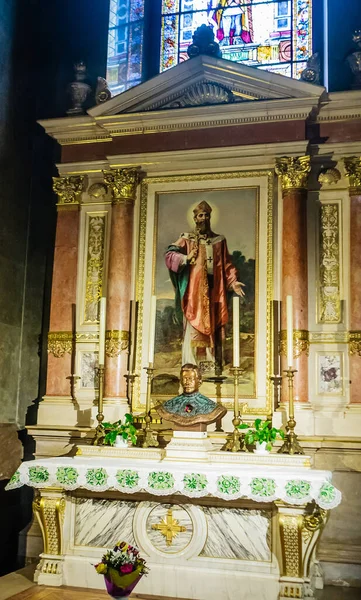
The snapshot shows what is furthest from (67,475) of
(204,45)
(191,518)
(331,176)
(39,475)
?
(204,45)

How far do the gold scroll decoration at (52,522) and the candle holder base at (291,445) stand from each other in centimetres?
213

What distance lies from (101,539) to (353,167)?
4.67 metres

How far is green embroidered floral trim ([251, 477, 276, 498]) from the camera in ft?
20.2

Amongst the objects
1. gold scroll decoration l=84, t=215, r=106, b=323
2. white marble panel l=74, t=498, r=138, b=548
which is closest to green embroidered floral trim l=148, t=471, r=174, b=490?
white marble panel l=74, t=498, r=138, b=548

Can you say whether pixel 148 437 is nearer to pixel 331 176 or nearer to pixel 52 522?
pixel 52 522

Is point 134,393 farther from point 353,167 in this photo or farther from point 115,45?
point 115,45

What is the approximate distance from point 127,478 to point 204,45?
506 centimetres

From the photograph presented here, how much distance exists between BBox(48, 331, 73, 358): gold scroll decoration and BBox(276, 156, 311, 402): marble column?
2484 mm

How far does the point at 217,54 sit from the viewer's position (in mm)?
8680

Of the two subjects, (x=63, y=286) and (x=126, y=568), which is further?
(x=63, y=286)

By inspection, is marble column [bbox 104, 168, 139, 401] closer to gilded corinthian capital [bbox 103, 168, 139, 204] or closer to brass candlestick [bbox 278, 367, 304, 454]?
gilded corinthian capital [bbox 103, 168, 139, 204]

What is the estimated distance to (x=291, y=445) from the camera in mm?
6965

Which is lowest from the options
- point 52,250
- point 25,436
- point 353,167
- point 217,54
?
point 25,436

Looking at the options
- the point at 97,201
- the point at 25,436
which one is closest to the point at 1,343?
the point at 25,436
